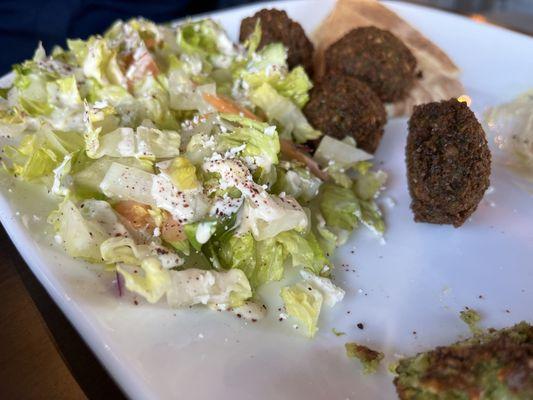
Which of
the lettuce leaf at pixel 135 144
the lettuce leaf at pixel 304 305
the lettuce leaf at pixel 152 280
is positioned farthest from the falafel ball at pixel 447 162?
the lettuce leaf at pixel 152 280

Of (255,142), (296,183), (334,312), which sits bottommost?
(334,312)

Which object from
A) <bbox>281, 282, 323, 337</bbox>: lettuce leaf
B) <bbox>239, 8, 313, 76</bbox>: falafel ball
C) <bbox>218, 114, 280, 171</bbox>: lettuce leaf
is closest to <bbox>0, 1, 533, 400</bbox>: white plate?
<bbox>281, 282, 323, 337</bbox>: lettuce leaf

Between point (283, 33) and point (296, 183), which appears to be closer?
point (296, 183)

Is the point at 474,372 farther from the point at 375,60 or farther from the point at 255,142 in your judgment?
the point at 375,60

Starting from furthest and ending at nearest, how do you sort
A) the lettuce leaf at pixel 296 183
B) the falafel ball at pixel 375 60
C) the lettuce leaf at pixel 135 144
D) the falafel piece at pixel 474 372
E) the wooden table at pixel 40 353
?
the falafel ball at pixel 375 60
the lettuce leaf at pixel 296 183
the lettuce leaf at pixel 135 144
the wooden table at pixel 40 353
the falafel piece at pixel 474 372

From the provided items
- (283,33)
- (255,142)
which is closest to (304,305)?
(255,142)

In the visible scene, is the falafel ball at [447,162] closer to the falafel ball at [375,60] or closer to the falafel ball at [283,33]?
the falafel ball at [375,60]

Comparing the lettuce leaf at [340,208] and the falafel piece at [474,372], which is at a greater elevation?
the falafel piece at [474,372]
